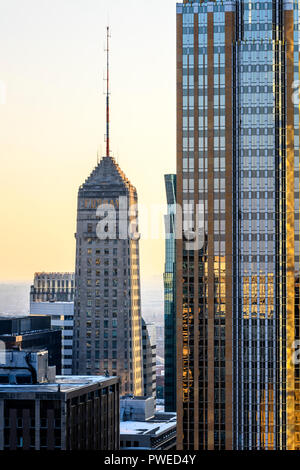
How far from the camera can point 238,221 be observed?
183625mm

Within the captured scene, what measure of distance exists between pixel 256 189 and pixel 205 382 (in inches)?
1496

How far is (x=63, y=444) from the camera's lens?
185 m

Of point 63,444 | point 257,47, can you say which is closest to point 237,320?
point 63,444

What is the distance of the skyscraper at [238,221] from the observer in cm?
17925

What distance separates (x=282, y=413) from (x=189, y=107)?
60040 millimetres

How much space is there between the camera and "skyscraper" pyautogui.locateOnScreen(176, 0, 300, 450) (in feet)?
588

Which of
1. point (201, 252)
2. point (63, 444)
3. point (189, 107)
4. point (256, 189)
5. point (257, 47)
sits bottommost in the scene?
point (63, 444)
